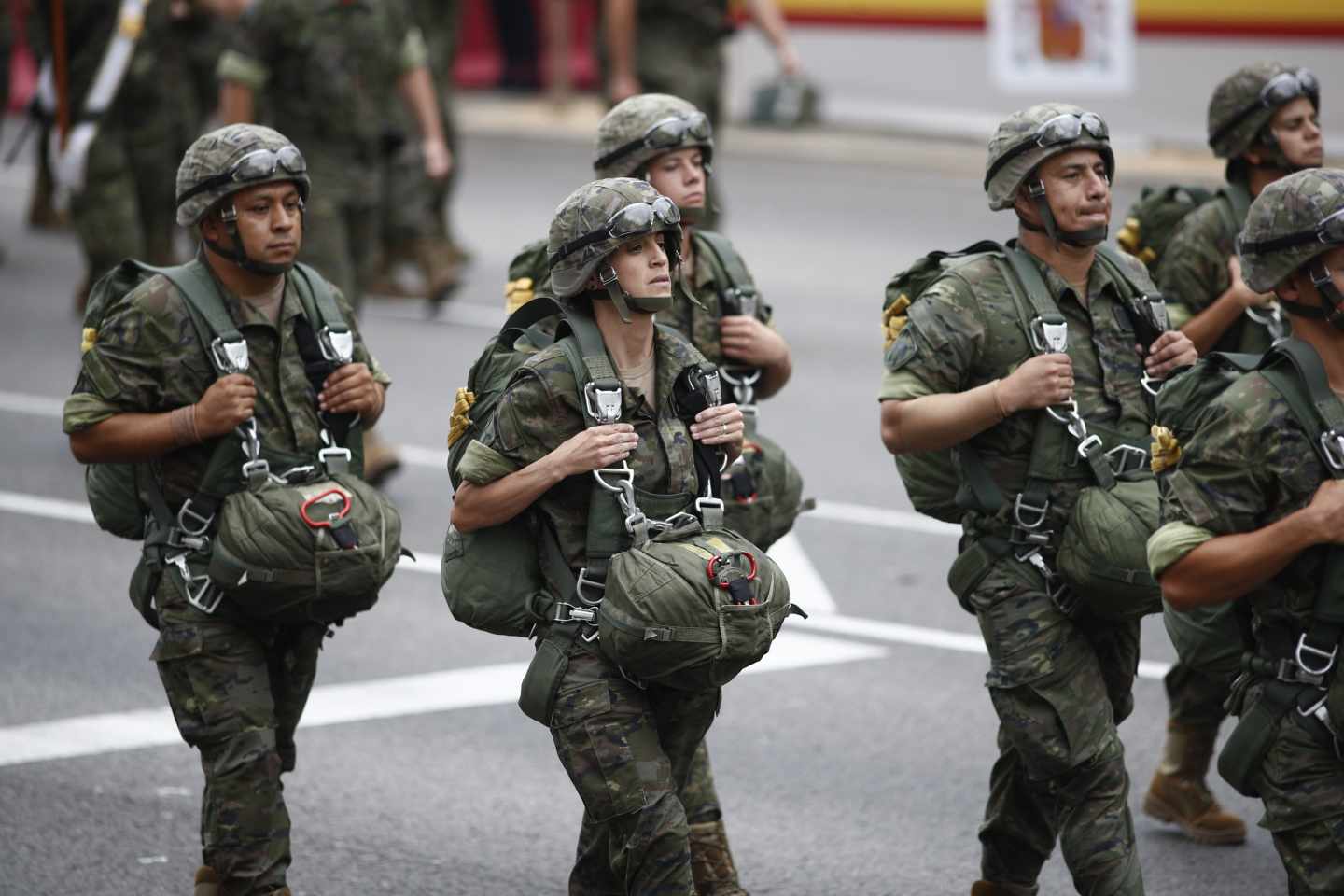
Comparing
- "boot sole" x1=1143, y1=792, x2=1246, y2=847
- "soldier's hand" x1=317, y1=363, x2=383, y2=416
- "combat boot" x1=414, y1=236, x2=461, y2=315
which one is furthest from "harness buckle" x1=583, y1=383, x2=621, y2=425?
"combat boot" x1=414, y1=236, x2=461, y2=315

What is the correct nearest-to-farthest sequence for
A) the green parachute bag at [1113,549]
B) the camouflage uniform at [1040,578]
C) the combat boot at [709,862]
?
the green parachute bag at [1113,549], the camouflage uniform at [1040,578], the combat boot at [709,862]

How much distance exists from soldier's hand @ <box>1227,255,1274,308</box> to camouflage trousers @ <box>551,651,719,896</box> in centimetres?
270

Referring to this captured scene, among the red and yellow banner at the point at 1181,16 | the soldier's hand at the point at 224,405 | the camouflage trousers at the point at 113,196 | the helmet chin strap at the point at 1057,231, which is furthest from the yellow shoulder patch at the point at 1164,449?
the red and yellow banner at the point at 1181,16

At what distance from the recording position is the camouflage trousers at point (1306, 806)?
501cm

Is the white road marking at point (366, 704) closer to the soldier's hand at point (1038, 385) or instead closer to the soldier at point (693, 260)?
the soldier at point (693, 260)

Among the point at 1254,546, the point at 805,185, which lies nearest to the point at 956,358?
the point at 1254,546

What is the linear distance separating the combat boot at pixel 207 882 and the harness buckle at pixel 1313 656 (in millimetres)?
3179

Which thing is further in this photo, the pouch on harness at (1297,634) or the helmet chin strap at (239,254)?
the helmet chin strap at (239,254)

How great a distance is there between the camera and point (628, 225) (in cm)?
556

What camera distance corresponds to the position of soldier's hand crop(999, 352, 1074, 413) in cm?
582

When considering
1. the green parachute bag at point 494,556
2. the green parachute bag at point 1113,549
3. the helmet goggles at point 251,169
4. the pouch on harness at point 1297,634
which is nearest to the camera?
the pouch on harness at point 1297,634

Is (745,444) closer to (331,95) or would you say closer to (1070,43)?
(331,95)

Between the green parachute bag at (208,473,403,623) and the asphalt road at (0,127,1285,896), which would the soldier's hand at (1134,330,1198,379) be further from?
the green parachute bag at (208,473,403,623)

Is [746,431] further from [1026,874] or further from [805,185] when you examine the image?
[805,185]
